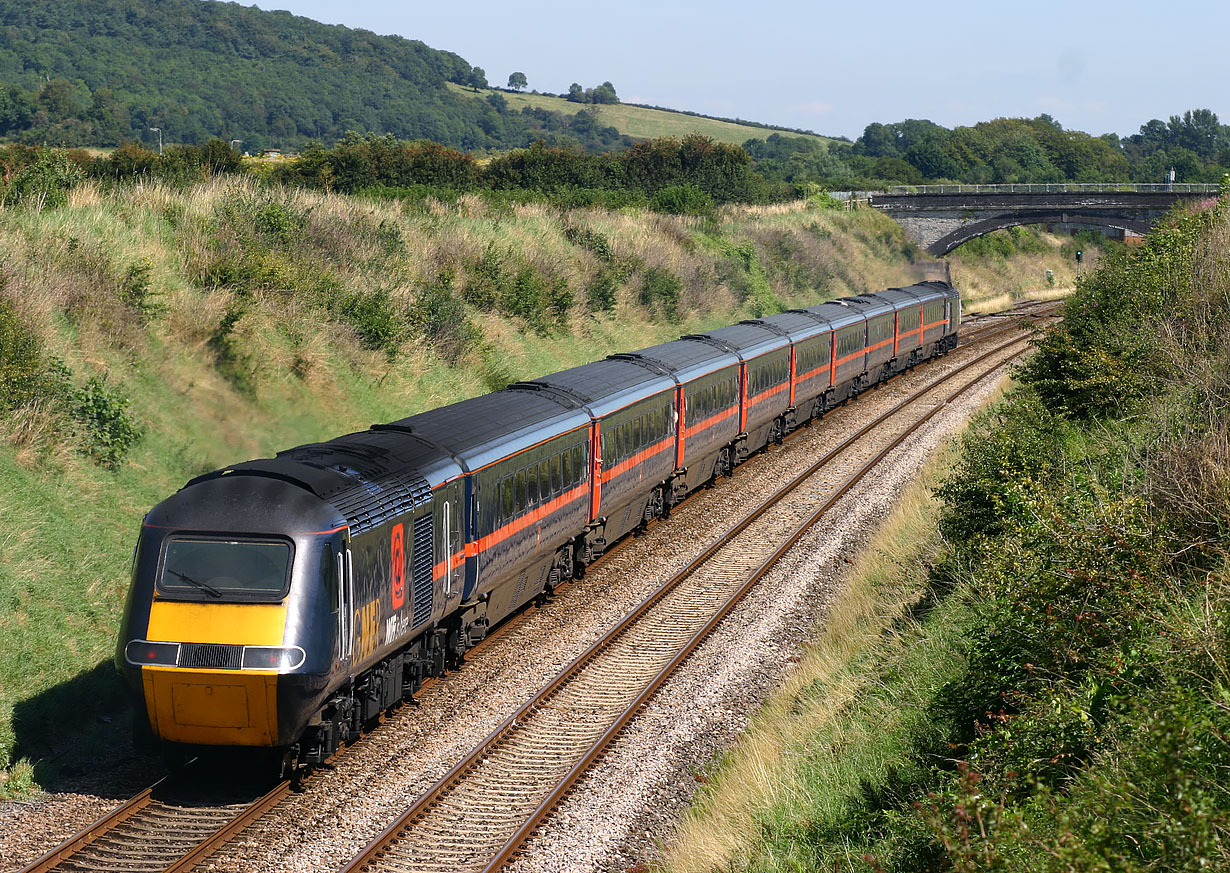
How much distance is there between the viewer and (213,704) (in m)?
11.5

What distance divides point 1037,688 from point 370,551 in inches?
271

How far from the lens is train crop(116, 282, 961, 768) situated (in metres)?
11.6

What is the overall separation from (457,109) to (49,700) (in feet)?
642

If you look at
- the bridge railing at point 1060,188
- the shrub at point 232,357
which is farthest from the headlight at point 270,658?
the bridge railing at point 1060,188

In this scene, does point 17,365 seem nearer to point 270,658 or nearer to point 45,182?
point 45,182

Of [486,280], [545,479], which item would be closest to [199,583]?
[545,479]

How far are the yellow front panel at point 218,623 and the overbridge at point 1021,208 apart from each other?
72.3 metres

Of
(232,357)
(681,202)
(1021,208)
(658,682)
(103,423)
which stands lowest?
(658,682)

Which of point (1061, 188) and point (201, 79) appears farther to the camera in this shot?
point (201, 79)

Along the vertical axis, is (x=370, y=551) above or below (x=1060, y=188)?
below

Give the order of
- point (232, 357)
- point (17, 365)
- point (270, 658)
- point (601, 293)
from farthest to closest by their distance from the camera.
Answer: point (601, 293) → point (232, 357) → point (17, 365) → point (270, 658)

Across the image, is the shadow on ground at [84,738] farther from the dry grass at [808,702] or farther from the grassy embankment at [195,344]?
the dry grass at [808,702]

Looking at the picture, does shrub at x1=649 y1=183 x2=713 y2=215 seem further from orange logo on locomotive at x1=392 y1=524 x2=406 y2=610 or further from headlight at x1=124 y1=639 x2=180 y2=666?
headlight at x1=124 y1=639 x2=180 y2=666

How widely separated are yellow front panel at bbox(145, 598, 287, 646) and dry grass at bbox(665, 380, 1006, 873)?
14.5 ft
